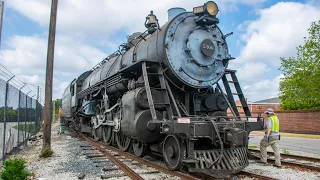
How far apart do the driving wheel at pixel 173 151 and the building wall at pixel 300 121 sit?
63.1ft

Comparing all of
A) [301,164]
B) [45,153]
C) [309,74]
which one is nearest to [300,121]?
[309,74]

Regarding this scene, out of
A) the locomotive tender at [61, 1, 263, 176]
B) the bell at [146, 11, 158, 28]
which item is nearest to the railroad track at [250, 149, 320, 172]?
the locomotive tender at [61, 1, 263, 176]

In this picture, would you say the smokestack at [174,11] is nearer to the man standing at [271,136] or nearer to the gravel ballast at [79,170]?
the man standing at [271,136]

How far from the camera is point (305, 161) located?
26.5 feet

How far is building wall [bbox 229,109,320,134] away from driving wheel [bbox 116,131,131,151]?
18.0 metres

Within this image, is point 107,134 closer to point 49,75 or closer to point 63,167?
point 49,75

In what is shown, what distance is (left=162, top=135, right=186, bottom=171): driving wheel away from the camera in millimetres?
5879

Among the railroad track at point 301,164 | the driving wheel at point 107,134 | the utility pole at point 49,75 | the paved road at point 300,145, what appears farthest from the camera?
the paved road at point 300,145

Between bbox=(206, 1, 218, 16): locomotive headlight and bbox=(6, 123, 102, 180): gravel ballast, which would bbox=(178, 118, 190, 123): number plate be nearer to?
bbox=(6, 123, 102, 180): gravel ballast

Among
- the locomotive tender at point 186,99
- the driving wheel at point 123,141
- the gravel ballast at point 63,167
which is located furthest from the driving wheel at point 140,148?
the gravel ballast at point 63,167

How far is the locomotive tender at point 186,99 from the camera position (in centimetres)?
560

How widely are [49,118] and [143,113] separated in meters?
4.30

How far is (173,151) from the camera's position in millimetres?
6094

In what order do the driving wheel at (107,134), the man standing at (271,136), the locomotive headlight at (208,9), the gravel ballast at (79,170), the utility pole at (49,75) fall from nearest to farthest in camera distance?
the gravel ballast at (79,170), the locomotive headlight at (208,9), the man standing at (271,136), the utility pole at (49,75), the driving wheel at (107,134)
